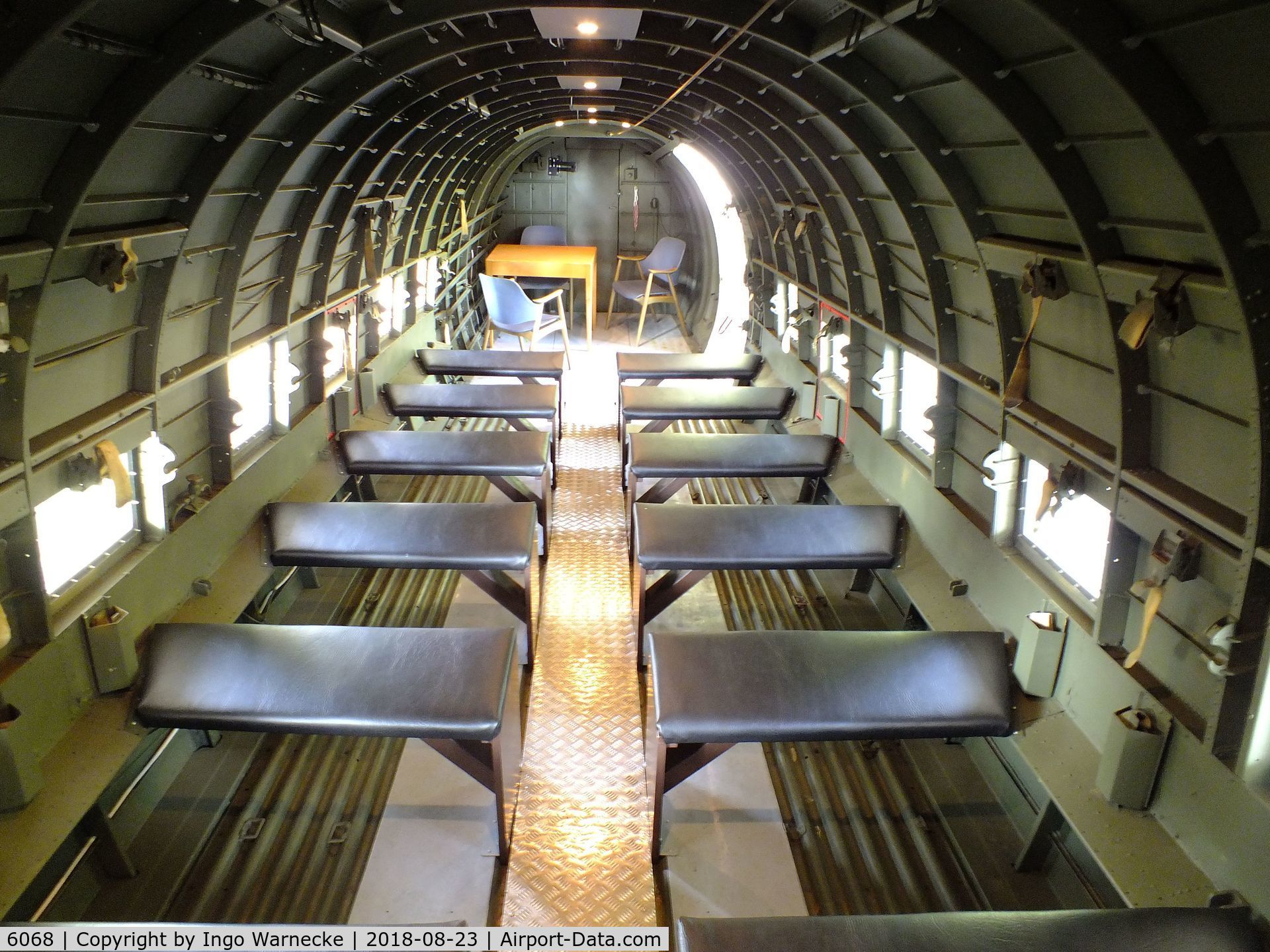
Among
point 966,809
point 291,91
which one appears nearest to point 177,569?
point 291,91

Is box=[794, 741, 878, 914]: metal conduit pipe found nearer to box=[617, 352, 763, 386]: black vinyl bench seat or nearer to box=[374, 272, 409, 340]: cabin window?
box=[617, 352, 763, 386]: black vinyl bench seat

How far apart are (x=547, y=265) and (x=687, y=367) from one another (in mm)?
5866

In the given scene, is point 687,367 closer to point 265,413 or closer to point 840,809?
point 265,413

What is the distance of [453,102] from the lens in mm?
7305

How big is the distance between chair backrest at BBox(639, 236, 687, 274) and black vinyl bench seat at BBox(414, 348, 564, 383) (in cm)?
578

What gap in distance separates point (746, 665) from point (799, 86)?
3.67 metres

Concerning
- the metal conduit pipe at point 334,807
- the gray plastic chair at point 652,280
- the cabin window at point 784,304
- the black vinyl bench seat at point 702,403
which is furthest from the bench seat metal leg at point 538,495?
the gray plastic chair at point 652,280

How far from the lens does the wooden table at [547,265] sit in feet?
49.6

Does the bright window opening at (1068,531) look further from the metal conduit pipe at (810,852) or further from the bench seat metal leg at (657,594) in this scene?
the bench seat metal leg at (657,594)

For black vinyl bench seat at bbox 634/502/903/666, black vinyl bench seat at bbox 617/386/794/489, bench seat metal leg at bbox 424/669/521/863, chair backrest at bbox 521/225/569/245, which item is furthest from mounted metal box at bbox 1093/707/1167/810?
chair backrest at bbox 521/225/569/245

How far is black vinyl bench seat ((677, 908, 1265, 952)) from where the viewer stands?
3.03 metres

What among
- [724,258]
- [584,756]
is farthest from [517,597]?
[724,258]

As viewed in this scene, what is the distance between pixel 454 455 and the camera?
7316mm

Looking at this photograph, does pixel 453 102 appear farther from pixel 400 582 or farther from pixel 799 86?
pixel 400 582
